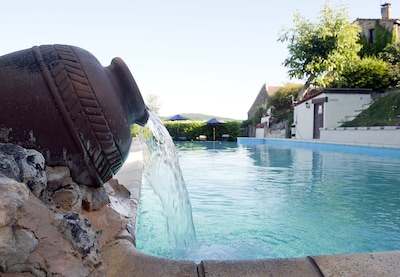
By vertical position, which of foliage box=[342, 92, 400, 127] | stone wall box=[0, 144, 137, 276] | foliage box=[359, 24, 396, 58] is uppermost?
foliage box=[359, 24, 396, 58]

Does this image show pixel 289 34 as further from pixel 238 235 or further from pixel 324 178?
pixel 238 235

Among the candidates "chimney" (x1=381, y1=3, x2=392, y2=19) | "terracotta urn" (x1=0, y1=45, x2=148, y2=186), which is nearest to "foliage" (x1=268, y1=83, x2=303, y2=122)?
"chimney" (x1=381, y1=3, x2=392, y2=19)

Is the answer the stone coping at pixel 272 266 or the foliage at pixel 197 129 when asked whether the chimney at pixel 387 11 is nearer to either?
the foliage at pixel 197 129

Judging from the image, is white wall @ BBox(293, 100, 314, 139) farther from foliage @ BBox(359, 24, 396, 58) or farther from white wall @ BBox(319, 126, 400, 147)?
foliage @ BBox(359, 24, 396, 58)

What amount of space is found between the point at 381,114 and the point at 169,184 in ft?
51.2

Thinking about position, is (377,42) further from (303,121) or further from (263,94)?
(263,94)

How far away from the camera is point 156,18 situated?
798 inches

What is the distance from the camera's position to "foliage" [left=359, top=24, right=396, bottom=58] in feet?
80.2

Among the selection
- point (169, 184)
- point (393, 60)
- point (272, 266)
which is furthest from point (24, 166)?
point (393, 60)

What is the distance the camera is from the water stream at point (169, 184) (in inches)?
118

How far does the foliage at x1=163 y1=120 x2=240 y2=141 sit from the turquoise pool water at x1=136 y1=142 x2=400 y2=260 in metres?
21.7

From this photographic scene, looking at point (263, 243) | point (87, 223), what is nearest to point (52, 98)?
point (87, 223)

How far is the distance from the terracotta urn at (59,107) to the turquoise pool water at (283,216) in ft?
4.59

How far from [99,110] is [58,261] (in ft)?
2.52
